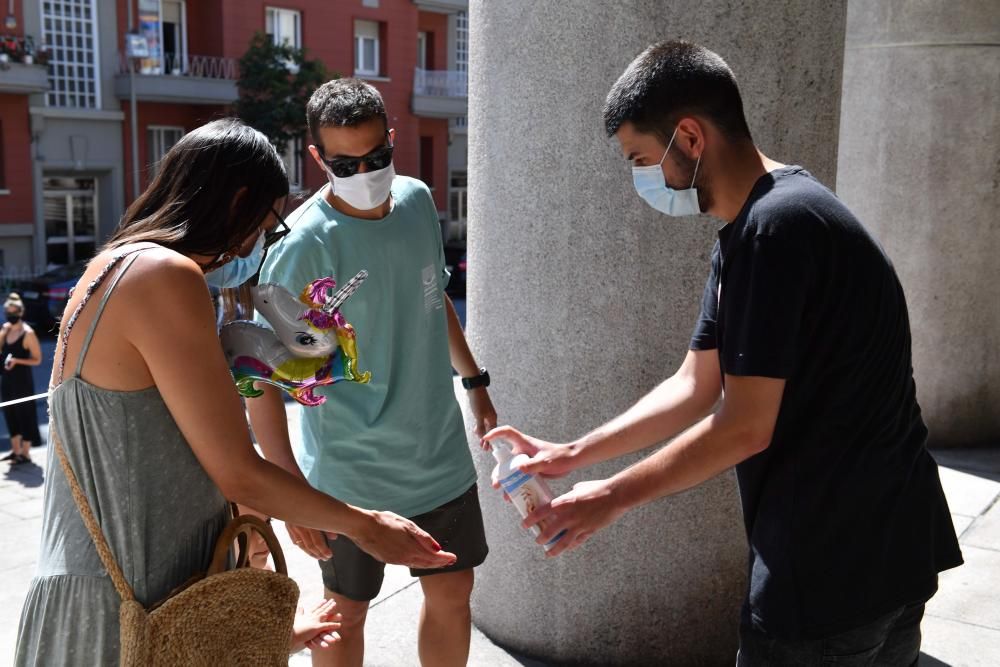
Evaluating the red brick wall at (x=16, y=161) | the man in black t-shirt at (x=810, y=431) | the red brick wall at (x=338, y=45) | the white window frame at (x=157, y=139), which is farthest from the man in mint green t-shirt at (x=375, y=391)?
the white window frame at (x=157, y=139)

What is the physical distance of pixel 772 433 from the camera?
216 centimetres

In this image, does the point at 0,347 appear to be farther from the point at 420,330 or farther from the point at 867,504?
the point at 867,504

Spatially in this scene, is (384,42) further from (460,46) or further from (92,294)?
(92,294)

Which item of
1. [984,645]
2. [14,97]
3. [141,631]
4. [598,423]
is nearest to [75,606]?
[141,631]

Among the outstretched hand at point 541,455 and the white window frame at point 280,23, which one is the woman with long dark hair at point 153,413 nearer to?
the outstretched hand at point 541,455

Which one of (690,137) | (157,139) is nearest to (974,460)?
(690,137)

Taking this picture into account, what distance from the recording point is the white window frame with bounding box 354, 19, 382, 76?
33.2 meters

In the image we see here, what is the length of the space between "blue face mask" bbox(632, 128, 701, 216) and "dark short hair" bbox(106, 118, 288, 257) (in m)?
0.87

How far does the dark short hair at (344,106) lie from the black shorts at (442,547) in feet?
4.13

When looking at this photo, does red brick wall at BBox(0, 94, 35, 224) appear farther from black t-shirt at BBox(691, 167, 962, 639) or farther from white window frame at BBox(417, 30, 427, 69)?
black t-shirt at BBox(691, 167, 962, 639)

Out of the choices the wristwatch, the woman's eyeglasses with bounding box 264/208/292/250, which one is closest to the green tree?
the wristwatch

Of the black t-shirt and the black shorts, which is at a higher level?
the black t-shirt

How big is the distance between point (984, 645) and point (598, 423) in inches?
76.1

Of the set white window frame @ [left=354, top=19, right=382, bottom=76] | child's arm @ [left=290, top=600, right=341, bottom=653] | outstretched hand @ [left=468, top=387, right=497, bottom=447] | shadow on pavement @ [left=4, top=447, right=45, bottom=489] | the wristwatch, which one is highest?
white window frame @ [left=354, top=19, right=382, bottom=76]
